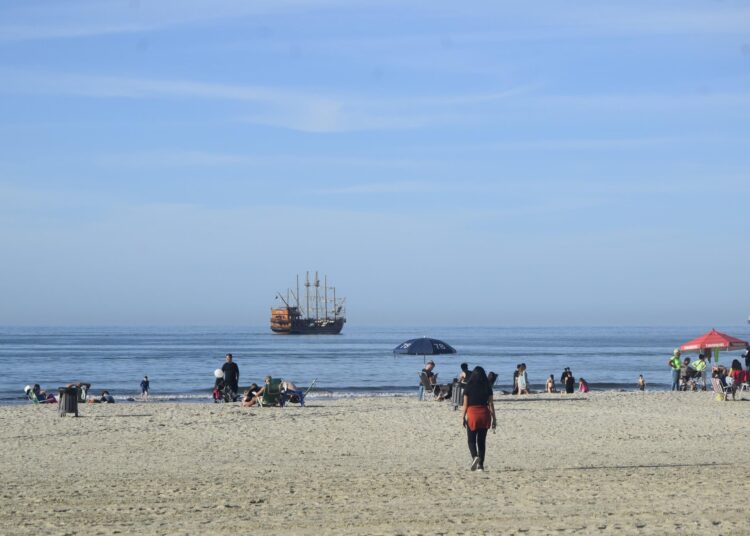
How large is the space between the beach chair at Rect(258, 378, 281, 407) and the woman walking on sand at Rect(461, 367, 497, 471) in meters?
12.0

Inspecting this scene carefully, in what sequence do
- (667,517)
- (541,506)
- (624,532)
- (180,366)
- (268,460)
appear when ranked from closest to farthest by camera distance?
(624,532)
(667,517)
(541,506)
(268,460)
(180,366)

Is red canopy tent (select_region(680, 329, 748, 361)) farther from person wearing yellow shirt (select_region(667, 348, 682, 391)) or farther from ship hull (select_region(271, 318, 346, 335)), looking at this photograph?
ship hull (select_region(271, 318, 346, 335))

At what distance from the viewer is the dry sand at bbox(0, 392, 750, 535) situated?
9812mm

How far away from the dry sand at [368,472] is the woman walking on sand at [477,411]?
1.11 ft

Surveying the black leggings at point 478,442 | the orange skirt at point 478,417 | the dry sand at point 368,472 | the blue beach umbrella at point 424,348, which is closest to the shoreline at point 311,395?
the blue beach umbrella at point 424,348

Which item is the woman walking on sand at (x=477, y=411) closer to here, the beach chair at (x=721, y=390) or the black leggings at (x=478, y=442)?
the black leggings at (x=478, y=442)

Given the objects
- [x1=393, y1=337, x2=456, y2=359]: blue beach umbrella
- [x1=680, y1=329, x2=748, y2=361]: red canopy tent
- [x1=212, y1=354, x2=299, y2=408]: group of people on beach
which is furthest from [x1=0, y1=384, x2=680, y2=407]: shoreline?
[x1=212, y1=354, x2=299, y2=408]: group of people on beach

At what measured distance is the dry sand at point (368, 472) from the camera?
9812 mm

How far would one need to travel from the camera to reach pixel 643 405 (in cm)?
2561

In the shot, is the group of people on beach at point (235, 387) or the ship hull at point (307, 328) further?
the ship hull at point (307, 328)

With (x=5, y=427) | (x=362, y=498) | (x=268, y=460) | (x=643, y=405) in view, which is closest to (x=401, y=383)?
(x=643, y=405)

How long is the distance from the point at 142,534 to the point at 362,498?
110 inches

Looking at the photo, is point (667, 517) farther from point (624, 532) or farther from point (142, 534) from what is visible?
point (142, 534)

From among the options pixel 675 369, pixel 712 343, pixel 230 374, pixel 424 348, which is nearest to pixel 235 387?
pixel 230 374
